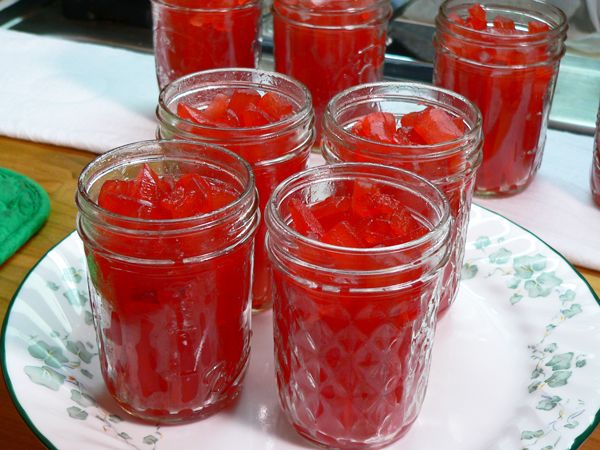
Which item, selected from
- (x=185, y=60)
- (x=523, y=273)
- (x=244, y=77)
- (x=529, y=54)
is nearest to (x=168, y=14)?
(x=185, y=60)

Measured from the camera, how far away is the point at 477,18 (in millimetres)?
1690

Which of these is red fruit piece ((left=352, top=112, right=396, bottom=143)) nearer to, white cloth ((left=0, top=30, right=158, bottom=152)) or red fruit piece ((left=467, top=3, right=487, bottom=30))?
red fruit piece ((left=467, top=3, right=487, bottom=30))

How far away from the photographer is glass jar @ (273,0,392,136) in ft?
5.69

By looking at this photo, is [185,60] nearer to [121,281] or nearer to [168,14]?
[168,14]

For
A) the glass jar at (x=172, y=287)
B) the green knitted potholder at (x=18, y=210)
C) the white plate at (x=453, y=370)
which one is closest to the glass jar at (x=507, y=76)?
the white plate at (x=453, y=370)

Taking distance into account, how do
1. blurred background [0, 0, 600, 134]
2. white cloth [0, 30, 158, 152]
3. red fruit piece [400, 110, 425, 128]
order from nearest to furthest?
1. red fruit piece [400, 110, 425, 128]
2. white cloth [0, 30, 158, 152]
3. blurred background [0, 0, 600, 134]

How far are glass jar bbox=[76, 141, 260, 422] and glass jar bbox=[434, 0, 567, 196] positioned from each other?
27.8 inches

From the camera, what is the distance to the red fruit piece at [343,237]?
993 mm

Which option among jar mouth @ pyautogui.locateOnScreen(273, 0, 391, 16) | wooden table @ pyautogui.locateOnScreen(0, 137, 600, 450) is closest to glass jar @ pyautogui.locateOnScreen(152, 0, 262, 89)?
jar mouth @ pyautogui.locateOnScreen(273, 0, 391, 16)

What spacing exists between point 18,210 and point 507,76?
3.12 feet

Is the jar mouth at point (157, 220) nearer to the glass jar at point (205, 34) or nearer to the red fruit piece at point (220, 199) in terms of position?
the red fruit piece at point (220, 199)

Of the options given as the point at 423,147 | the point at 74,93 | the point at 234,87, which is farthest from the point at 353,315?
the point at 74,93

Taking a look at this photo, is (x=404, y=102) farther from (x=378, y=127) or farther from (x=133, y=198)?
(x=133, y=198)

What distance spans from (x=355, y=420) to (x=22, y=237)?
776 millimetres
